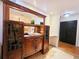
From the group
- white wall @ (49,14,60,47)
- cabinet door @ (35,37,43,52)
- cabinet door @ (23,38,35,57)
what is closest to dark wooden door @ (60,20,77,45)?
white wall @ (49,14,60,47)

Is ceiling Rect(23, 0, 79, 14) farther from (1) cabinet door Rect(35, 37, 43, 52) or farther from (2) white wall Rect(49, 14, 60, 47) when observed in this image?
(2) white wall Rect(49, 14, 60, 47)

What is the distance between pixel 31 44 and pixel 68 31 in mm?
4345

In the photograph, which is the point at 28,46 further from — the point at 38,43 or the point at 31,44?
the point at 38,43

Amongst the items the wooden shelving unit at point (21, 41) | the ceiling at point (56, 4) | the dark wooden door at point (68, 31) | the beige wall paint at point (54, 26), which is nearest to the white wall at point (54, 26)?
the beige wall paint at point (54, 26)

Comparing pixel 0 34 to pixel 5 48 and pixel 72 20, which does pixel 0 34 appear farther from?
pixel 72 20

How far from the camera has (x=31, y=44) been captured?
3217 millimetres

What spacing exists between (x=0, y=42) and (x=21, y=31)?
2.34ft

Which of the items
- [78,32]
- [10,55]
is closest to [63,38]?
[78,32]

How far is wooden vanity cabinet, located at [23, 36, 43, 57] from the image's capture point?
A: 9.56ft

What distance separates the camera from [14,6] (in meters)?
2.43

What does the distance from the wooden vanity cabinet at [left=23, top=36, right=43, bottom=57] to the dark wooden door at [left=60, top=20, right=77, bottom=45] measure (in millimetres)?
3435

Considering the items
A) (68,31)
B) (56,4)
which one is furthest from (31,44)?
(68,31)

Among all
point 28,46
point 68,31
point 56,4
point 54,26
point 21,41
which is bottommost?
point 28,46

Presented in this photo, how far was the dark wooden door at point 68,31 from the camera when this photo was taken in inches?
237
